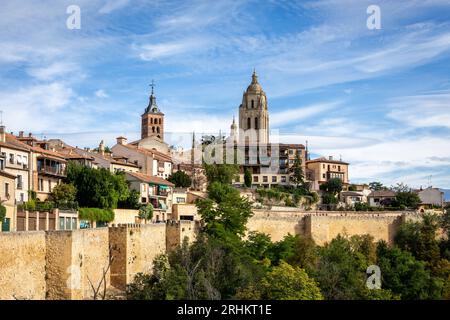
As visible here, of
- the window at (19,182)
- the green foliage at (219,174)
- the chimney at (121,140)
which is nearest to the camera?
the window at (19,182)

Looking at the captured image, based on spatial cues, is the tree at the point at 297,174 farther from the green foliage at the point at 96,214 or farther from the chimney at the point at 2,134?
the chimney at the point at 2,134

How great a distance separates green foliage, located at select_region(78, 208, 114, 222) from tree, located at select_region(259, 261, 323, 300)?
35.2 feet

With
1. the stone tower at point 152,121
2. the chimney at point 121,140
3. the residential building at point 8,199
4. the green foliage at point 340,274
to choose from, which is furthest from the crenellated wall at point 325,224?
the stone tower at point 152,121

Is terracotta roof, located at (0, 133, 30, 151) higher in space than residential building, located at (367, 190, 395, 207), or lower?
higher

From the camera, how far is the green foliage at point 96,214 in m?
38.9

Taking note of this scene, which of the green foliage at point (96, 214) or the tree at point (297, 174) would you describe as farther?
the tree at point (297, 174)

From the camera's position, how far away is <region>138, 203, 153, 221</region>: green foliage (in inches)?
1824

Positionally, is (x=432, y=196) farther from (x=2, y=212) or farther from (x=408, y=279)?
(x=2, y=212)

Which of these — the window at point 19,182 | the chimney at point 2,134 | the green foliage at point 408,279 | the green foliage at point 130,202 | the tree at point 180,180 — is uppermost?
the chimney at point 2,134

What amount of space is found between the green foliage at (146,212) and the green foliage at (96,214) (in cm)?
410

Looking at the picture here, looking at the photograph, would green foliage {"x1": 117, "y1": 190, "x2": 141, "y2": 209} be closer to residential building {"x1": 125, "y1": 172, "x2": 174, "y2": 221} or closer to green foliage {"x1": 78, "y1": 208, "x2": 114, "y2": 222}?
residential building {"x1": 125, "y1": 172, "x2": 174, "y2": 221}

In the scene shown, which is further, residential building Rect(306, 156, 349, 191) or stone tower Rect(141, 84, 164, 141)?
stone tower Rect(141, 84, 164, 141)

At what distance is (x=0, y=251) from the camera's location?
22438 mm

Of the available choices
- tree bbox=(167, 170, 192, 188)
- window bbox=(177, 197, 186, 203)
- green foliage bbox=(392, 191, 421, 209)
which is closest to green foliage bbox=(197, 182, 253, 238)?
window bbox=(177, 197, 186, 203)
